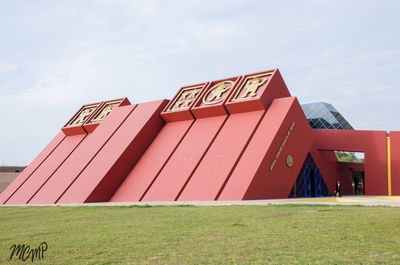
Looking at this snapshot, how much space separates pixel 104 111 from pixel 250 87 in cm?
1251

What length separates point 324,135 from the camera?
81.3ft

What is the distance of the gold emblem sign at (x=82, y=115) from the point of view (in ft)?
100

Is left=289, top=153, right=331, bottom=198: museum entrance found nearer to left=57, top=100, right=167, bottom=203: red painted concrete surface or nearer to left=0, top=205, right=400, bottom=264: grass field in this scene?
left=57, top=100, right=167, bottom=203: red painted concrete surface

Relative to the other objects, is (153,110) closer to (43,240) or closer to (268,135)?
(268,135)

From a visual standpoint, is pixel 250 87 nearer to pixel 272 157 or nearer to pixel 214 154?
pixel 214 154

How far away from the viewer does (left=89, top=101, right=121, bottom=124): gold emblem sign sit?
2922 centimetres

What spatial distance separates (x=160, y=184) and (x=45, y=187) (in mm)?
8596

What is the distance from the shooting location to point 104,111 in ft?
98.4

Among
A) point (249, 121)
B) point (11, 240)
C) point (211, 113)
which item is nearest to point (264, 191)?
point (249, 121)

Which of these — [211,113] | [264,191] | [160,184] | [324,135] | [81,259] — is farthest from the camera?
[324,135]

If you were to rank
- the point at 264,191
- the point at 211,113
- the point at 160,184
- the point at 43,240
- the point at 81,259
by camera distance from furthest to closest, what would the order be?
the point at 211,113 < the point at 160,184 < the point at 264,191 < the point at 43,240 < the point at 81,259

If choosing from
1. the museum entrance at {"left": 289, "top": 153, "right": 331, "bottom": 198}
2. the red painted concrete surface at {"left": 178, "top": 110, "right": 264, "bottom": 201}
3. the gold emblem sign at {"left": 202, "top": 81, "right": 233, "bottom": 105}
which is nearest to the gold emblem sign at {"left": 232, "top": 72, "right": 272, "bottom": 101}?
the red painted concrete surface at {"left": 178, "top": 110, "right": 264, "bottom": 201}

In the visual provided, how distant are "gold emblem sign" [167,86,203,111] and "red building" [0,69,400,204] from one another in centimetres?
8

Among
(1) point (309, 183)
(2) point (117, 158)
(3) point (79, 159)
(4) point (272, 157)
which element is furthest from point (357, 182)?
(3) point (79, 159)
